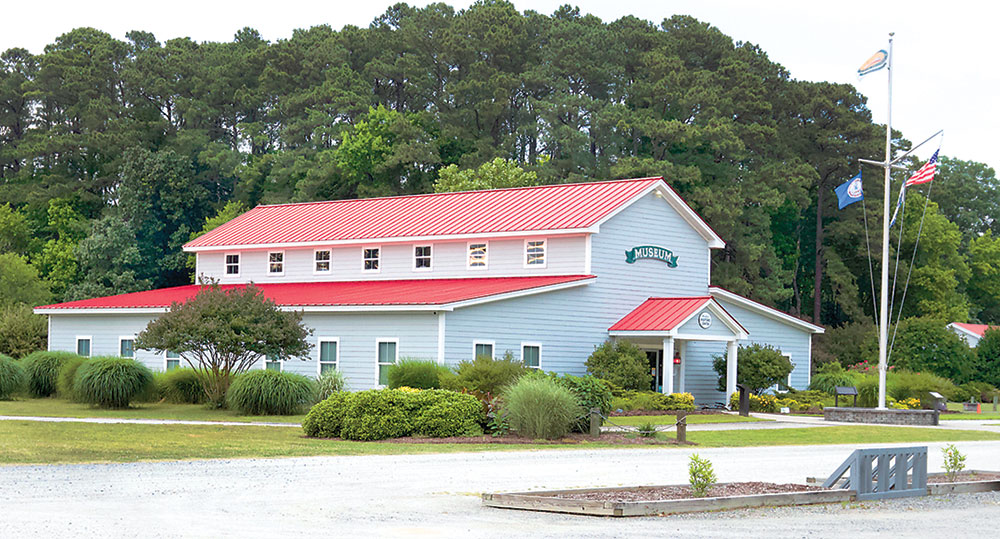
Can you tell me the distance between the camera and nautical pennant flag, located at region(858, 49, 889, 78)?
36938 mm

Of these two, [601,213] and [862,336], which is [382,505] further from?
[862,336]

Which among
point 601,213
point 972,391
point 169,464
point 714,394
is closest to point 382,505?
point 169,464

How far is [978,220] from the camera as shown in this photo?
99625 mm

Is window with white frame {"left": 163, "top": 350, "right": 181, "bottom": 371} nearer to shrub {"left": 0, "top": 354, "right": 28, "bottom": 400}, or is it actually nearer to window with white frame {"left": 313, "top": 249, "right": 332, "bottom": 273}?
shrub {"left": 0, "top": 354, "right": 28, "bottom": 400}

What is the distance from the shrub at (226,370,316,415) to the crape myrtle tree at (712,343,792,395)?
1699cm

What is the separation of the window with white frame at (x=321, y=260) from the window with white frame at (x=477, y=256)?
268 inches

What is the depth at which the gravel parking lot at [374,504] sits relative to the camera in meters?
12.0

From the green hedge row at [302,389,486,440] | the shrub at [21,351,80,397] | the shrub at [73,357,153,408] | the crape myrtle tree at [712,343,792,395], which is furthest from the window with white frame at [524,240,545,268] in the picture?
the green hedge row at [302,389,486,440]


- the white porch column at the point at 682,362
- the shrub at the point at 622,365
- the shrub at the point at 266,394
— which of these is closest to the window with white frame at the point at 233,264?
the shrub at the point at 622,365

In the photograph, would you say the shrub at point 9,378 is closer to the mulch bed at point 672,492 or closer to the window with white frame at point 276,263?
the window with white frame at point 276,263

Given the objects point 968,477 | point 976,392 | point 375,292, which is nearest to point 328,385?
point 375,292

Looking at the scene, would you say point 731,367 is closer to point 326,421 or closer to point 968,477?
point 326,421

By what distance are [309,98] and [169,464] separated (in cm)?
5879

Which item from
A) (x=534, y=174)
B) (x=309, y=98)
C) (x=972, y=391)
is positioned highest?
(x=309, y=98)
